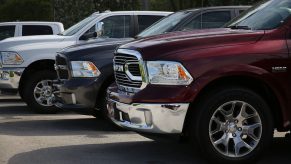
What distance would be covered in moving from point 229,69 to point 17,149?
2977 mm

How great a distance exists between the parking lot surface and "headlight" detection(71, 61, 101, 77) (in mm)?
872

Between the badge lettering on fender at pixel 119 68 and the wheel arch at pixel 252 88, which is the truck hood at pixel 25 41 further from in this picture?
the wheel arch at pixel 252 88

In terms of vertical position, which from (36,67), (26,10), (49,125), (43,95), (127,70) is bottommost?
(26,10)

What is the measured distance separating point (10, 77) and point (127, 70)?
5.01 m

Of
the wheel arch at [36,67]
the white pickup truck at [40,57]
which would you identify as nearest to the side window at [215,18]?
the white pickup truck at [40,57]

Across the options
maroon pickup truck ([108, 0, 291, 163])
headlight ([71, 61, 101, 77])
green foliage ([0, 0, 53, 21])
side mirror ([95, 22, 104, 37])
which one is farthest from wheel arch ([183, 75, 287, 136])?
green foliage ([0, 0, 53, 21])

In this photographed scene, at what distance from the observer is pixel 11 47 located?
11062mm

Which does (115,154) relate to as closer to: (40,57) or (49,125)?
(49,125)

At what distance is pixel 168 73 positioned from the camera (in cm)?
599


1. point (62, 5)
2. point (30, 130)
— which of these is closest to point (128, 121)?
point (30, 130)

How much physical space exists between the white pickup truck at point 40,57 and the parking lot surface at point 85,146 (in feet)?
3.11

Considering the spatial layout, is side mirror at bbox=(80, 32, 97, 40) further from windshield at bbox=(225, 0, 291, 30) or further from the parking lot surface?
windshield at bbox=(225, 0, 291, 30)

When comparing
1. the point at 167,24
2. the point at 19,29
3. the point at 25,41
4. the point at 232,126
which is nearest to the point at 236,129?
the point at 232,126

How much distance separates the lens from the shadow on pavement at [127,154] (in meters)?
6.74
